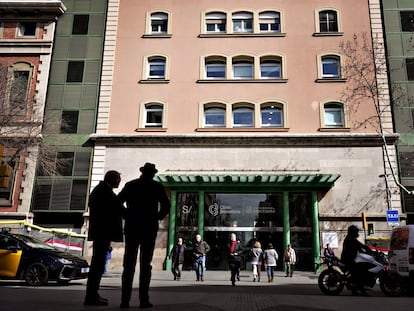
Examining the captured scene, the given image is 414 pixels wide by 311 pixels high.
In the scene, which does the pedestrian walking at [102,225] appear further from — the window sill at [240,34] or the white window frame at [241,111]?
the window sill at [240,34]

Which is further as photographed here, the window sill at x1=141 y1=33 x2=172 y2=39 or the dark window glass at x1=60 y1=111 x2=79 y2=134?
the window sill at x1=141 y1=33 x2=172 y2=39

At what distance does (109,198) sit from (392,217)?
15899mm

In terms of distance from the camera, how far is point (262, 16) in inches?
952

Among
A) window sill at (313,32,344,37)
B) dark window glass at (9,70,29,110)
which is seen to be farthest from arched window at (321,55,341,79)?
dark window glass at (9,70,29,110)

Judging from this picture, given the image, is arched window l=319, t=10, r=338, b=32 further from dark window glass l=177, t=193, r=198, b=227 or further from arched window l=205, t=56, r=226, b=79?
dark window glass l=177, t=193, r=198, b=227

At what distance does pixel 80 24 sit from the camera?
24672 millimetres

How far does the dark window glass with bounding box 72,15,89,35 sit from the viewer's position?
80.5 ft

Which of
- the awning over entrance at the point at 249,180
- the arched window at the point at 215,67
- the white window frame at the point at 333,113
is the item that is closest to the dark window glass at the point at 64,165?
the awning over entrance at the point at 249,180

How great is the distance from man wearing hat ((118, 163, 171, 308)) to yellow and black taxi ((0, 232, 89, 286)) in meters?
6.88

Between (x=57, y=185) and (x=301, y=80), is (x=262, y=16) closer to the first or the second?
(x=301, y=80)

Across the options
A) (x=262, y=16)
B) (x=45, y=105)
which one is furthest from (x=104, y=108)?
(x=262, y=16)

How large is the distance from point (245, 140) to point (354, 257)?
1223cm

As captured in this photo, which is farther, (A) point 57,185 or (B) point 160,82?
(B) point 160,82

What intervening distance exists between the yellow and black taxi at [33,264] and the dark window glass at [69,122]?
12.0m
